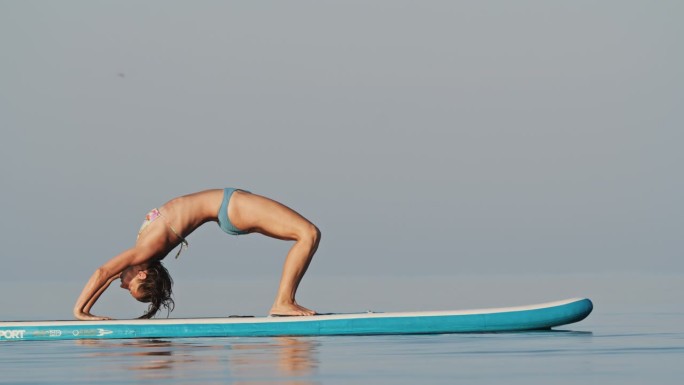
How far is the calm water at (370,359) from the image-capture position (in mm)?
8438

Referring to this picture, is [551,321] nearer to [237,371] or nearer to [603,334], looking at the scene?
[603,334]

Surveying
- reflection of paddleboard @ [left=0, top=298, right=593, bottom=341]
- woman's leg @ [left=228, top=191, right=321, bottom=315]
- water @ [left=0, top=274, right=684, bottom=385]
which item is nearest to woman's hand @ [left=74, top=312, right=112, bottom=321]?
reflection of paddleboard @ [left=0, top=298, right=593, bottom=341]

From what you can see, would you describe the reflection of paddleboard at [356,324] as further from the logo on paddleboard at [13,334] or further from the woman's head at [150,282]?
the woman's head at [150,282]

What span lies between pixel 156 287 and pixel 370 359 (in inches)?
134

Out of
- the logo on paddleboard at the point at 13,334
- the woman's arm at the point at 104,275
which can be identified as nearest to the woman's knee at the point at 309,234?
the woman's arm at the point at 104,275

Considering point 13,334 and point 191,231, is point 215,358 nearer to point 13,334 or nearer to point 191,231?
point 191,231

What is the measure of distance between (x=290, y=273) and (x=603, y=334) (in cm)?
257

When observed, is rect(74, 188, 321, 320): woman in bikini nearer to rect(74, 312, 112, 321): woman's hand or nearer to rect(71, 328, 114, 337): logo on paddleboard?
rect(74, 312, 112, 321): woman's hand

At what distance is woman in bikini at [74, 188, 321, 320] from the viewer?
12531 millimetres

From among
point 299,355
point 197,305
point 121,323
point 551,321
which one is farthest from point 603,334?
point 197,305

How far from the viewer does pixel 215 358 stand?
1006 cm

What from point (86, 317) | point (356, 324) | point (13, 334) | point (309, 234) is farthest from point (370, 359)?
point (13, 334)

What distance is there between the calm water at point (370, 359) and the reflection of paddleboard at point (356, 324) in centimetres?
13

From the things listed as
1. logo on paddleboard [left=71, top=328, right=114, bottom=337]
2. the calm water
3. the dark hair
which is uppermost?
the dark hair
